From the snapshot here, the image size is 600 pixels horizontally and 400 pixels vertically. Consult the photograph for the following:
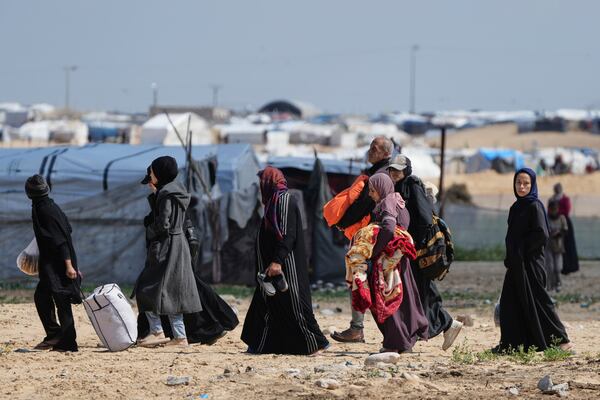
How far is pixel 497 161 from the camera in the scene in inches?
2324

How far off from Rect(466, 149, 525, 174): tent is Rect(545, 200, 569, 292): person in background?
41.1 meters

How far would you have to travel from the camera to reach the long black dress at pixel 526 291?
30.7 feet

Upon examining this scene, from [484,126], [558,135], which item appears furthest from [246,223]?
[484,126]

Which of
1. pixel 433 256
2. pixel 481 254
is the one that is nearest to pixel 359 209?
pixel 433 256

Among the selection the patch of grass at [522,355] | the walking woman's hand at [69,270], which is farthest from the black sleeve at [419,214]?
the walking woman's hand at [69,270]

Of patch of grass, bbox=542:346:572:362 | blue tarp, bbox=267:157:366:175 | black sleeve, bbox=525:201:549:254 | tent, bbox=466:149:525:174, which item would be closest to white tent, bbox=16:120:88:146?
tent, bbox=466:149:525:174

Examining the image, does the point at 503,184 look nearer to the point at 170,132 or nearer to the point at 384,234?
the point at 170,132

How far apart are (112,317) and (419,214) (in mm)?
2452

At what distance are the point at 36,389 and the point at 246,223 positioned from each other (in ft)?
32.7

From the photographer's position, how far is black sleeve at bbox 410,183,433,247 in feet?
31.4

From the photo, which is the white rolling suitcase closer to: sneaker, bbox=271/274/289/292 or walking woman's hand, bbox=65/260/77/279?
walking woman's hand, bbox=65/260/77/279

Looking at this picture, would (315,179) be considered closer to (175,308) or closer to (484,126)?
(175,308)

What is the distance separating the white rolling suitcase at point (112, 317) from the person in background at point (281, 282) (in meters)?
1.00

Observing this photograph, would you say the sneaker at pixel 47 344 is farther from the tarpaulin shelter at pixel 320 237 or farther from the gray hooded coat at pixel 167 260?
the tarpaulin shelter at pixel 320 237
